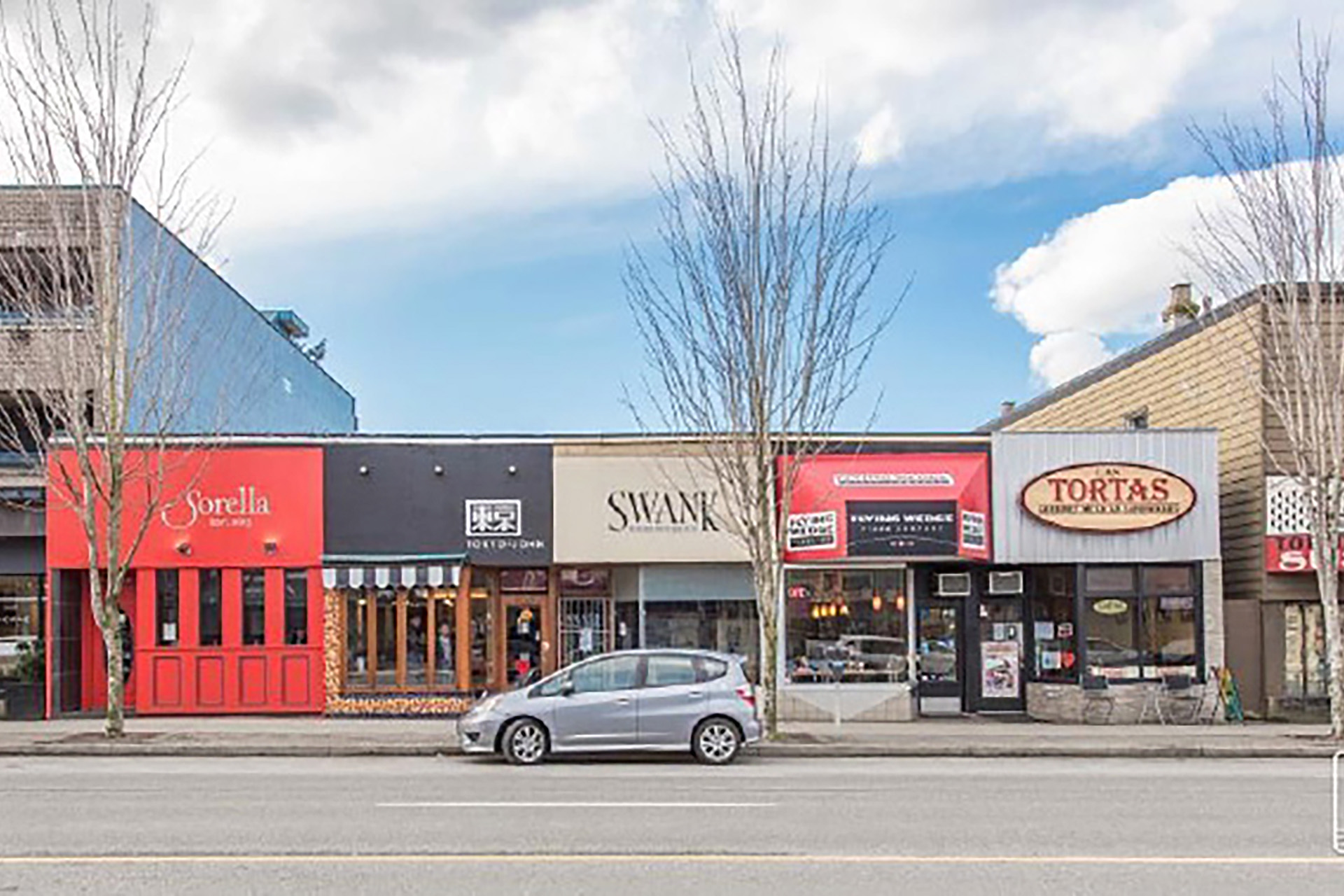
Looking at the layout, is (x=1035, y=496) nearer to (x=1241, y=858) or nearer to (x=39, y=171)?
(x=1241, y=858)

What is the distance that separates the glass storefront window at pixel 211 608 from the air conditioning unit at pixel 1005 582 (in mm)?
12526

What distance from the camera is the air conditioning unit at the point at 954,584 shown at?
2459 cm

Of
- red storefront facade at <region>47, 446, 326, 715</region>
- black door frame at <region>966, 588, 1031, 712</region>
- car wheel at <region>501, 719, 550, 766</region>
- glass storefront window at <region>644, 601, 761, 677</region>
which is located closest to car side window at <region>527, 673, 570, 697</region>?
car wheel at <region>501, 719, 550, 766</region>

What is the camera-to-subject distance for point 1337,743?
19609 mm

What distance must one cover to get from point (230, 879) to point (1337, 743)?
1535 cm

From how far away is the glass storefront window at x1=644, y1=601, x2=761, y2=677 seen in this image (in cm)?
2455

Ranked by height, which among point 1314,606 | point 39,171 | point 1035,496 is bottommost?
point 1314,606

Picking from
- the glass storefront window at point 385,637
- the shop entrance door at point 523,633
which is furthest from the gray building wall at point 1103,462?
the glass storefront window at point 385,637

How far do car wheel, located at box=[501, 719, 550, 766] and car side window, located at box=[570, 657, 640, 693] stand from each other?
664 mm

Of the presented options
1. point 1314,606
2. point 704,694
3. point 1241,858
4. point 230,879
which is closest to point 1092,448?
point 1314,606

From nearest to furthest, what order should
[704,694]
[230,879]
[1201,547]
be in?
[230,879], [704,694], [1201,547]

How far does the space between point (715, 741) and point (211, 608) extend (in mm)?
9959

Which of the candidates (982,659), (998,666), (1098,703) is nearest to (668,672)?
(982,659)

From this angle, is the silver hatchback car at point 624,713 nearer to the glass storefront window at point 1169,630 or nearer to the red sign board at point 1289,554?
the glass storefront window at point 1169,630
